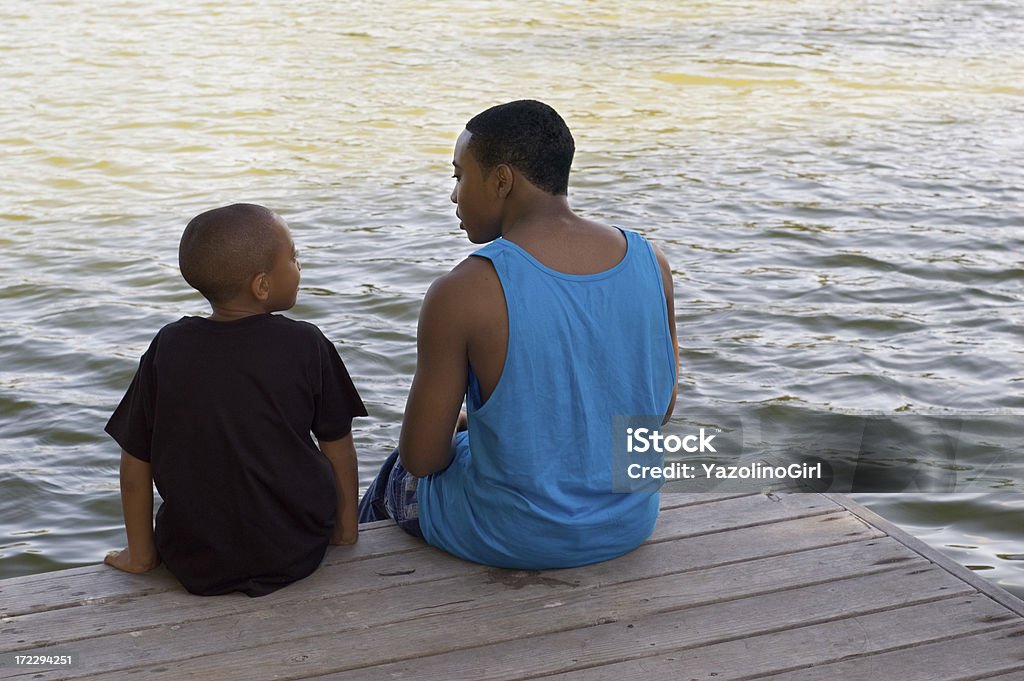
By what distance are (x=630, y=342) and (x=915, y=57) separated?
11216 mm

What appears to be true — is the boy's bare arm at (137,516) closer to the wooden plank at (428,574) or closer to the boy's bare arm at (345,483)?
the wooden plank at (428,574)

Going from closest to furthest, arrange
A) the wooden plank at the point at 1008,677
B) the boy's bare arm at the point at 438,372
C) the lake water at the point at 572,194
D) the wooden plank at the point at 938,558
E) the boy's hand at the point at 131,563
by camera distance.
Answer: the wooden plank at the point at 1008,677 < the boy's bare arm at the point at 438,372 < the wooden plank at the point at 938,558 < the boy's hand at the point at 131,563 < the lake water at the point at 572,194

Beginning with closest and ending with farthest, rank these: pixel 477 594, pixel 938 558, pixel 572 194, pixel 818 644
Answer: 1. pixel 818 644
2. pixel 477 594
3. pixel 938 558
4. pixel 572 194

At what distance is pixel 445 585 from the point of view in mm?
2857

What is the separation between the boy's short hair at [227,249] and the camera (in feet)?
8.79

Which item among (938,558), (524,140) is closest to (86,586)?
(524,140)

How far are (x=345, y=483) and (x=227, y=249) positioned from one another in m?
0.63

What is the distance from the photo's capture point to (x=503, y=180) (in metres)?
2.71

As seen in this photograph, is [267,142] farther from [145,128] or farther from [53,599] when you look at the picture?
[53,599]

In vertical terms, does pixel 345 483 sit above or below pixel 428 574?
above

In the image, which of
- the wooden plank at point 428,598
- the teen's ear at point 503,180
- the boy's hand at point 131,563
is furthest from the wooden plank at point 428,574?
the teen's ear at point 503,180

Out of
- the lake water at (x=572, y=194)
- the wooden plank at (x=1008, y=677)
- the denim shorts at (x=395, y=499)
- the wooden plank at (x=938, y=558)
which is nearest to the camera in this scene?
the wooden plank at (x=1008, y=677)

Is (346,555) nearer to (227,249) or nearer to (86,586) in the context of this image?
(86,586)

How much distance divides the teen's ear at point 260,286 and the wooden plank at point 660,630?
2.49ft
